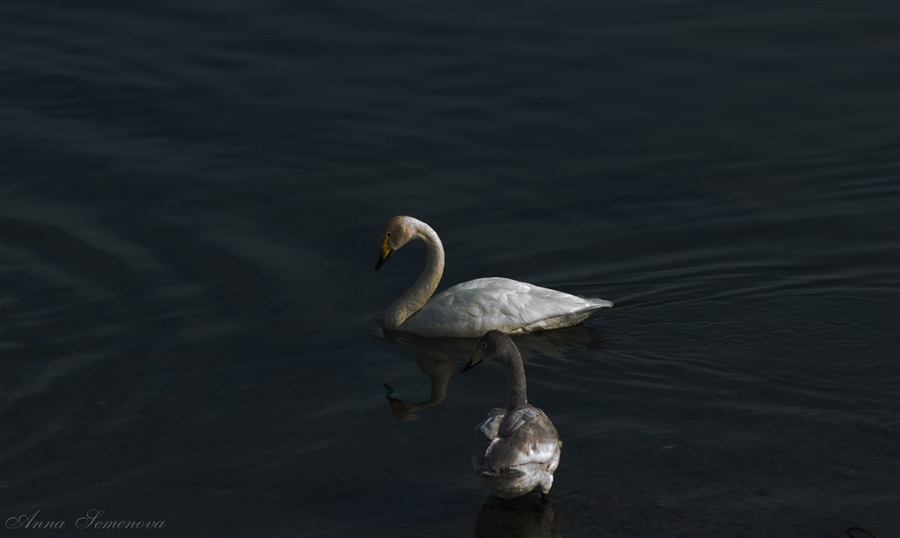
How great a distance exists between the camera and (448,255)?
41.2ft

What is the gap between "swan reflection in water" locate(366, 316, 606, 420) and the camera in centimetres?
1021

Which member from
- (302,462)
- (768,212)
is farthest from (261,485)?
(768,212)

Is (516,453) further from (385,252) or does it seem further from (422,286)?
(385,252)

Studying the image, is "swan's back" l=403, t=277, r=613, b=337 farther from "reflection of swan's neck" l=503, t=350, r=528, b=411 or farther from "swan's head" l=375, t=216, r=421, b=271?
"reflection of swan's neck" l=503, t=350, r=528, b=411

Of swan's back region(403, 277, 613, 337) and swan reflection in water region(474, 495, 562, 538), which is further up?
swan's back region(403, 277, 613, 337)

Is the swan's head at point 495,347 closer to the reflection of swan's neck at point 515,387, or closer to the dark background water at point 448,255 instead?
the reflection of swan's neck at point 515,387

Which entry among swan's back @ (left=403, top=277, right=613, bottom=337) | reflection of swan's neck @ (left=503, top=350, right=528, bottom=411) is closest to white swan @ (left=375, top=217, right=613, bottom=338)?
swan's back @ (left=403, top=277, right=613, bottom=337)

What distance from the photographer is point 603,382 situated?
971cm

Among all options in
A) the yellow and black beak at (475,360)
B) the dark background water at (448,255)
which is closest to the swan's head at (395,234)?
the dark background water at (448,255)

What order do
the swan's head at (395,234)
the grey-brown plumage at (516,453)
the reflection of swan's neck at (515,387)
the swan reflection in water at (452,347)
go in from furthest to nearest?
the swan's head at (395,234) < the swan reflection in water at (452,347) < the reflection of swan's neck at (515,387) < the grey-brown plumage at (516,453)

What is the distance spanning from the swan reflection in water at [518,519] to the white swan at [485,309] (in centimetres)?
292

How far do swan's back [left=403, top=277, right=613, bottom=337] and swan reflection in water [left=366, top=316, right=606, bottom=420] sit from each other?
0.08m

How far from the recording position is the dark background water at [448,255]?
27.6ft

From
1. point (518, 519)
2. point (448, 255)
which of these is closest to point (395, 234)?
point (448, 255)
